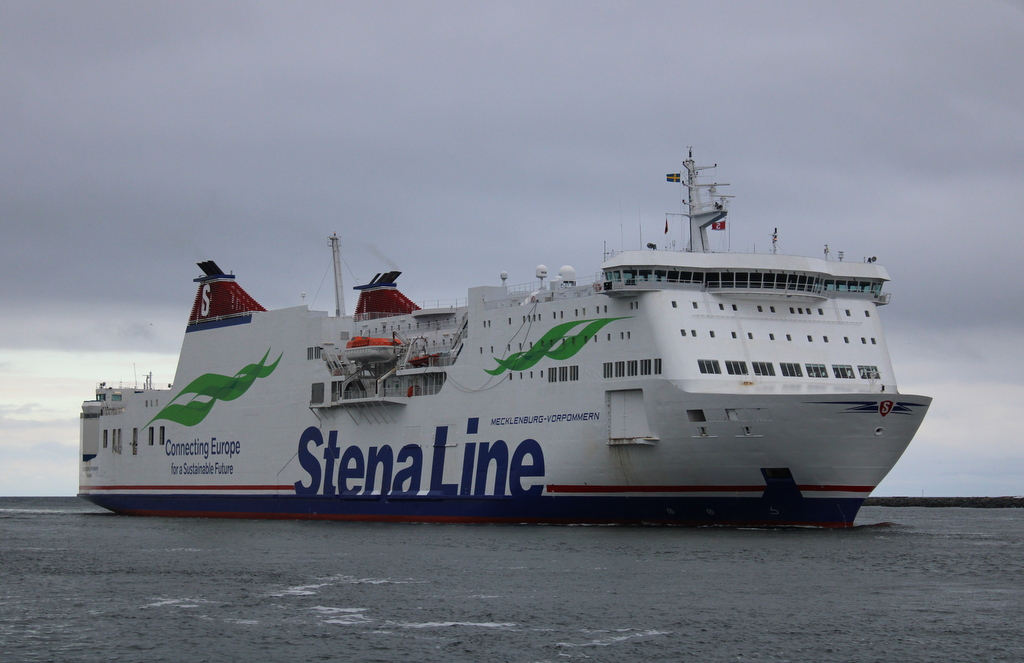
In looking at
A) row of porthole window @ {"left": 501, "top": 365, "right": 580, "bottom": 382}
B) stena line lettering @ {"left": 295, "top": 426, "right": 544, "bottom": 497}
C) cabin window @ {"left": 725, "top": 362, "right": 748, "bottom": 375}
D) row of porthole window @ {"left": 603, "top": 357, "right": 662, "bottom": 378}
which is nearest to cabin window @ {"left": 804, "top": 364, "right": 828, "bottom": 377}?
cabin window @ {"left": 725, "top": 362, "right": 748, "bottom": 375}

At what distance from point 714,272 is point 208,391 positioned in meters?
24.2

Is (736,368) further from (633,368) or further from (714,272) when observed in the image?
(714,272)

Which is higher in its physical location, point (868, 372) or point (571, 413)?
point (868, 372)

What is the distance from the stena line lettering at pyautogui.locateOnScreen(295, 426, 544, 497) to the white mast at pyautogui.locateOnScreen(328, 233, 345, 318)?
672 centimetres

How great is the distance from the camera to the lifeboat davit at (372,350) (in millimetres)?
43875

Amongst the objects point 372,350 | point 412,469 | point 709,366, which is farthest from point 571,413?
point 372,350

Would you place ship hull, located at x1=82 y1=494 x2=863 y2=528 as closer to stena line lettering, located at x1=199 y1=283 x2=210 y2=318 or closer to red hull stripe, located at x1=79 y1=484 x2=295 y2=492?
red hull stripe, located at x1=79 y1=484 x2=295 y2=492

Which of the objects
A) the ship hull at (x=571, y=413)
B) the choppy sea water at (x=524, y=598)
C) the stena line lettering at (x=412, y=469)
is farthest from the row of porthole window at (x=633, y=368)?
the choppy sea water at (x=524, y=598)

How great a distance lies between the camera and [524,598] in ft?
80.1

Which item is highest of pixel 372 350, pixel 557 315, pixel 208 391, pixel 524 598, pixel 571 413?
pixel 557 315

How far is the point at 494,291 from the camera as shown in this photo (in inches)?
1624

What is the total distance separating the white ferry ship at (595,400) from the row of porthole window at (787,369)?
7 centimetres

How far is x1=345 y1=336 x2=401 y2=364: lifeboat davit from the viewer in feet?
144

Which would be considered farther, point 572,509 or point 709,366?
point 572,509
